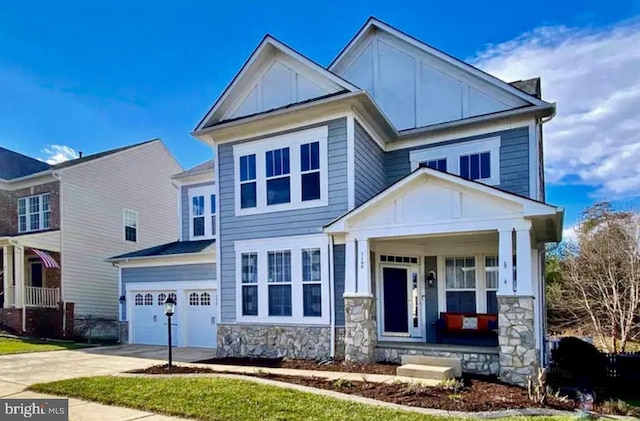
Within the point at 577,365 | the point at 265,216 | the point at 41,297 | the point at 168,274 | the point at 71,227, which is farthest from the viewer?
the point at 71,227

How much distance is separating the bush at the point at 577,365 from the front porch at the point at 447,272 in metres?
0.78

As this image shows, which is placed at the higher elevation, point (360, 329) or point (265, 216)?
point (265, 216)

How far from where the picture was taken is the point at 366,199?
11.8m

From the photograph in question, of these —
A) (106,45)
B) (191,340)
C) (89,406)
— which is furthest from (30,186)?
(89,406)

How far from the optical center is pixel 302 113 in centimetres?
1162

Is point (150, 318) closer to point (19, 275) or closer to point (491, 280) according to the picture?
point (19, 275)

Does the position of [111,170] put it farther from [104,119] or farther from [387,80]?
[387,80]

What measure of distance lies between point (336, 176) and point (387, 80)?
13.5ft

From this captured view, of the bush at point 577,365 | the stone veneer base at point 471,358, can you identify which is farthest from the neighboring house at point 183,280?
the bush at point 577,365

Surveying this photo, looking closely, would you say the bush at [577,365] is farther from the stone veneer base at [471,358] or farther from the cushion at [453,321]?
the cushion at [453,321]

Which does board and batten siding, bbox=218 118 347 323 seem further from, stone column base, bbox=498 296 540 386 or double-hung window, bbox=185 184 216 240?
double-hung window, bbox=185 184 216 240

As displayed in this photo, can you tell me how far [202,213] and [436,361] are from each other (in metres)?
11.3

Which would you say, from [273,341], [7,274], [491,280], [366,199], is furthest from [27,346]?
[491,280]

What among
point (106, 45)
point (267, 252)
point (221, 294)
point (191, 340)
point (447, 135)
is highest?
point (106, 45)
